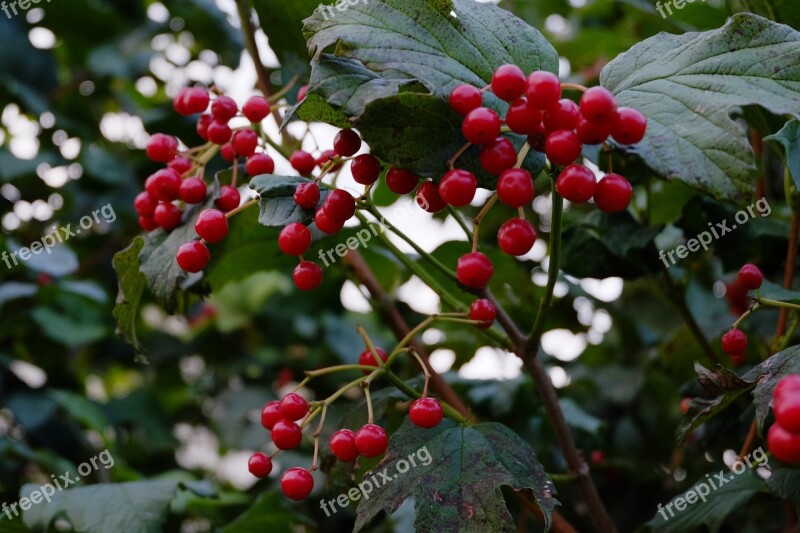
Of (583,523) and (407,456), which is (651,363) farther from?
(407,456)

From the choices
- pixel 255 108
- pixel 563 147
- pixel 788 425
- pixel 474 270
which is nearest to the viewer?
pixel 788 425

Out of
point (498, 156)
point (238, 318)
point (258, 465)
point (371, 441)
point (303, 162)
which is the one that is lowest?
point (238, 318)

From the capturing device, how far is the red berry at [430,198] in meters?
0.81

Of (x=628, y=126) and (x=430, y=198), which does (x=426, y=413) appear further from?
(x=628, y=126)

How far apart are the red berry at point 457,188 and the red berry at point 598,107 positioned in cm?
13

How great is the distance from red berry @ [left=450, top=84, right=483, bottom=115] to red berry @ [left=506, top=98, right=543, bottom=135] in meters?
0.04

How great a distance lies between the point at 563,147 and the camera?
692mm

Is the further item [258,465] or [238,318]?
[238,318]

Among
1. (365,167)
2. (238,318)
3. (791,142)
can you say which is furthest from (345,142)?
(238,318)

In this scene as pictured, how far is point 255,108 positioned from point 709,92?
0.58 metres

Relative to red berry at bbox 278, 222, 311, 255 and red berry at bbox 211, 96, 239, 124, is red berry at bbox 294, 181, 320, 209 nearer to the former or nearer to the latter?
red berry at bbox 278, 222, 311, 255

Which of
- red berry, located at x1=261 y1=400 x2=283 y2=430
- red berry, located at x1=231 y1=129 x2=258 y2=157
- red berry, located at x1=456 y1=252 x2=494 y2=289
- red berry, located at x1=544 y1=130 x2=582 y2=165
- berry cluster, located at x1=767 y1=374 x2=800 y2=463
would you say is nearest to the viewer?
berry cluster, located at x1=767 y1=374 x2=800 y2=463

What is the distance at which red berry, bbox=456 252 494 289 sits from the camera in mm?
799

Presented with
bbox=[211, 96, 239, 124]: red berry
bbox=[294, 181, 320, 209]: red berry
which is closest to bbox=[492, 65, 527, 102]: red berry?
bbox=[294, 181, 320, 209]: red berry
